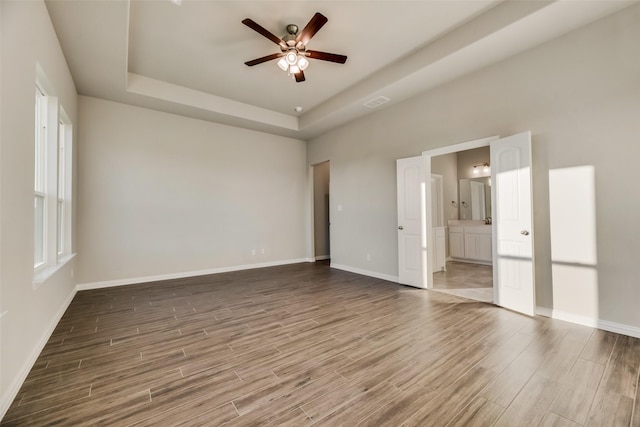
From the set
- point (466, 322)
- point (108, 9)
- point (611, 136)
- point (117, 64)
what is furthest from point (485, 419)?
point (117, 64)

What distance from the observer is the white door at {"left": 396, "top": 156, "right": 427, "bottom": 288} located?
14.2 feet

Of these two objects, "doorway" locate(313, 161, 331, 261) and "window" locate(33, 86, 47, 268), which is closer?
"window" locate(33, 86, 47, 268)

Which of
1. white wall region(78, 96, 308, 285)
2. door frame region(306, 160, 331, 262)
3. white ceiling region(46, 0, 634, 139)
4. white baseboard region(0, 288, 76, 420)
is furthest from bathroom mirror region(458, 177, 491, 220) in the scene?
white baseboard region(0, 288, 76, 420)

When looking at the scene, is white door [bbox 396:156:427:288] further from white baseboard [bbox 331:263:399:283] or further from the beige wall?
the beige wall

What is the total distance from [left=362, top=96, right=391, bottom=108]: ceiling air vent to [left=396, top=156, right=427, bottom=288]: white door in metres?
1.05

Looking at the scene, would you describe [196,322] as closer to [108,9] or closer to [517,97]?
[108,9]

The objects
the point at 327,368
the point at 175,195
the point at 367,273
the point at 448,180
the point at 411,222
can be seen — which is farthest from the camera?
the point at 448,180

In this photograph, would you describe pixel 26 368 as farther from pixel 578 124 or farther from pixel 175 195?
pixel 578 124

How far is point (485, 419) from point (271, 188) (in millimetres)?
5604

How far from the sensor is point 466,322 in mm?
2936

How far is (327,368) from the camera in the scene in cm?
207

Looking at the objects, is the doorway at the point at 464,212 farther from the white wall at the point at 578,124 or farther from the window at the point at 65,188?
the window at the point at 65,188

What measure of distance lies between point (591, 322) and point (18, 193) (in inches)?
201

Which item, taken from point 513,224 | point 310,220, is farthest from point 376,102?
point 310,220
